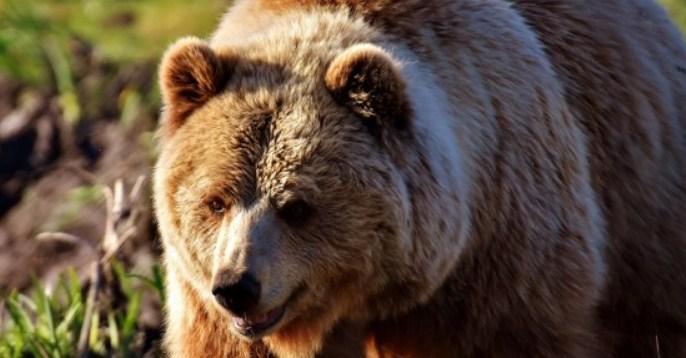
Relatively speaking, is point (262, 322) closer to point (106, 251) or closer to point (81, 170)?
point (106, 251)

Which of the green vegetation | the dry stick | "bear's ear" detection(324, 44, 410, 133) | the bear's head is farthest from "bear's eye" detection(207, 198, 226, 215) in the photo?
the green vegetation

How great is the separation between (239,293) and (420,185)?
2.67 ft

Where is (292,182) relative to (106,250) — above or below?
above

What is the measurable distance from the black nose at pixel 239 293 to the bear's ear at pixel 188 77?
0.83 metres

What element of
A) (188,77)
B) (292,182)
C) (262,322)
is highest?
(188,77)

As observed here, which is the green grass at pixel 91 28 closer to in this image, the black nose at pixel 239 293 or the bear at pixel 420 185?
the bear at pixel 420 185

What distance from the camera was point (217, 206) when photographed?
231 inches

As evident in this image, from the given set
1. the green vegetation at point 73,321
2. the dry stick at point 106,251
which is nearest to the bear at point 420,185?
the dry stick at point 106,251

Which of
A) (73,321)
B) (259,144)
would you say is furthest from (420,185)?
(73,321)

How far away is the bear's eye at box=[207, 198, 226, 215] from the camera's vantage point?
5.86m

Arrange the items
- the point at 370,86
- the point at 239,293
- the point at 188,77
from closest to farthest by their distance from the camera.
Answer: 1. the point at 239,293
2. the point at 370,86
3. the point at 188,77

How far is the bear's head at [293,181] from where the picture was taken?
5812 millimetres

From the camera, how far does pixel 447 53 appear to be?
6.36m

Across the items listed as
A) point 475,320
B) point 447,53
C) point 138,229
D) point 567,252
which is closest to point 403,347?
point 475,320
